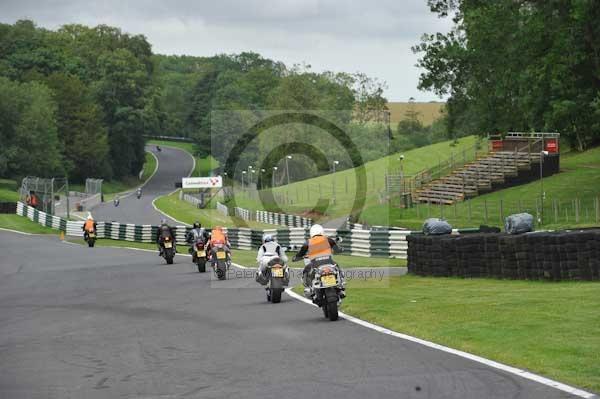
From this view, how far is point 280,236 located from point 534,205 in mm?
16173

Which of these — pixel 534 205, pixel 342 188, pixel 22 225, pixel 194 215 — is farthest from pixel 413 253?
pixel 194 215

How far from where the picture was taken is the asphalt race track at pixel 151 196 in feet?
285

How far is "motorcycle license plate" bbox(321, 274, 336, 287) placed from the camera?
16016mm

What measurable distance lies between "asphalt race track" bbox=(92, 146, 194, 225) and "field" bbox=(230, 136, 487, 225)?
900 cm

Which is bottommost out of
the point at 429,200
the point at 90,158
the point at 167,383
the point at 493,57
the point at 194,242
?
the point at 167,383

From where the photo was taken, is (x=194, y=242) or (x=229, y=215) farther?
(x=229, y=215)

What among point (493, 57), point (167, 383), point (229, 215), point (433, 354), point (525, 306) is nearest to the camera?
point (167, 383)

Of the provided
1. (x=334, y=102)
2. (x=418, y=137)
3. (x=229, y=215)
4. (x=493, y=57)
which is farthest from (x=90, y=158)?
(x=493, y=57)

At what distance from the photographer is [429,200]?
6103 cm

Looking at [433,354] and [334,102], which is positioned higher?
[334,102]

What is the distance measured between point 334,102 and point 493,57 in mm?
89844

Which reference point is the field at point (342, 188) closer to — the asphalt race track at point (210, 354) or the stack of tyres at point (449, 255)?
the stack of tyres at point (449, 255)

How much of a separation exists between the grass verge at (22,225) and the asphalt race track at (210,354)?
41.6 m

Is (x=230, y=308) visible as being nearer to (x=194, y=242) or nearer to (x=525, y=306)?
(x=525, y=306)
